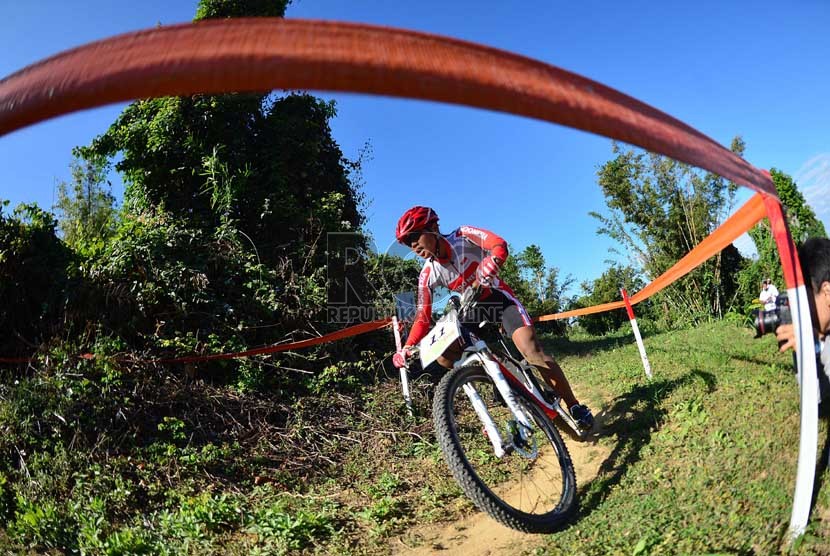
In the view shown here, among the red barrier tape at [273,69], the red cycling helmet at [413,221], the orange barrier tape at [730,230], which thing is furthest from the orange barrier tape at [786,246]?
the red cycling helmet at [413,221]

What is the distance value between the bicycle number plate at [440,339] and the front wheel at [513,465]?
0.60ft

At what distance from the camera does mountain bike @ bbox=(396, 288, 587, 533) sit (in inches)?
116

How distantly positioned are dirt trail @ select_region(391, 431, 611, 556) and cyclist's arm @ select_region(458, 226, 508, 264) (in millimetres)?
1817

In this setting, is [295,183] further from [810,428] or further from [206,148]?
[810,428]

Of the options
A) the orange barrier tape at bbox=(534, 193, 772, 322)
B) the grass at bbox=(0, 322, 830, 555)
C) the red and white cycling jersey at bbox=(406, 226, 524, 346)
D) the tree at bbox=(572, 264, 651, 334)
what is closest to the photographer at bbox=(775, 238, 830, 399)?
the orange barrier tape at bbox=(534, 193, 772, 322)

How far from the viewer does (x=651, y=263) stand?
1742cm

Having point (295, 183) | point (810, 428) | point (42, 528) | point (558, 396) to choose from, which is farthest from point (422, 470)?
point (295, 183)

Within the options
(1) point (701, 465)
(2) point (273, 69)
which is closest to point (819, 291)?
(1) point (701, 465)

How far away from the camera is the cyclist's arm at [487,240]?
359 centimetres

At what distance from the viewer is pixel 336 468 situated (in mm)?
5133

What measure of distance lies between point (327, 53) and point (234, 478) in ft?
15.3

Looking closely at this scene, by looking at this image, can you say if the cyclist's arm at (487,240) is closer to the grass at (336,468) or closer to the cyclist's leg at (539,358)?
the cyclist's leg at (539,358)

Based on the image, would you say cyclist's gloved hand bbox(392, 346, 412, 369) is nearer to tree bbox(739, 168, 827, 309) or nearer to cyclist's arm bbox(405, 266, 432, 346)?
cyclist's arm bbox(405, 266, 432, 346)

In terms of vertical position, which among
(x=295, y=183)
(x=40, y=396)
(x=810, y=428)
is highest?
(x=295, y=183)
